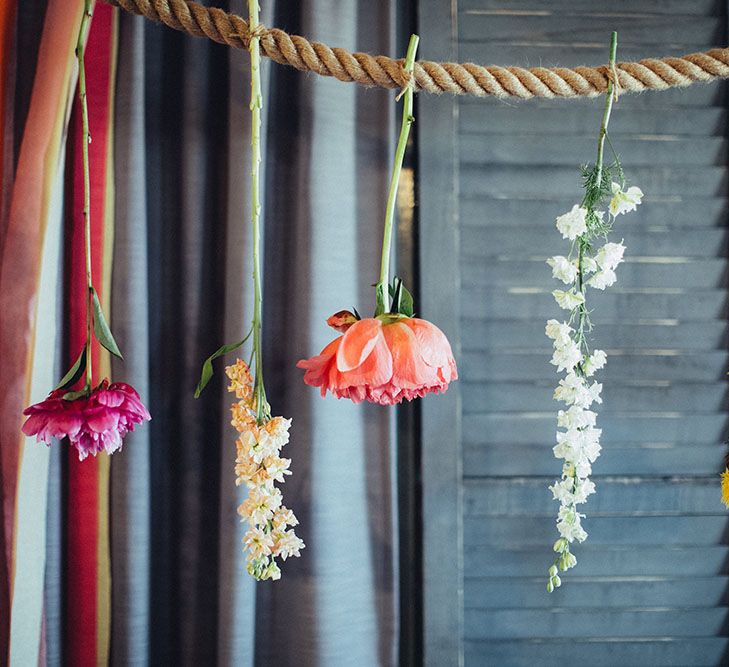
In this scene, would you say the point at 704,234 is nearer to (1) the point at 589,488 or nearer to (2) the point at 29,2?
(1) the point at 589,488

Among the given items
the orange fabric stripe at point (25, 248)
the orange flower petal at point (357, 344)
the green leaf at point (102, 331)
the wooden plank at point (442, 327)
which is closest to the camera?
the orange flower petal at point (357, 344)

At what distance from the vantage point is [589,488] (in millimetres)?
935

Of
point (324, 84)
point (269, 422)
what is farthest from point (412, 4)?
point (269, 422)

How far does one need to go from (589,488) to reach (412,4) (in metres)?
0.96

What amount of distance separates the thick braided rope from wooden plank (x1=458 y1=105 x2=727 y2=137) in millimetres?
378

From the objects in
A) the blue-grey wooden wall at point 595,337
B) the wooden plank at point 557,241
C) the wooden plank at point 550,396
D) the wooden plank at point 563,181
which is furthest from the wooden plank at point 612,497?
the wooden plank at point 563,181

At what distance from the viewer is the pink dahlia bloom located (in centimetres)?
79

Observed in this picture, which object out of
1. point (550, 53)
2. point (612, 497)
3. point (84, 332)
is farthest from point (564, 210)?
point (84, 332)

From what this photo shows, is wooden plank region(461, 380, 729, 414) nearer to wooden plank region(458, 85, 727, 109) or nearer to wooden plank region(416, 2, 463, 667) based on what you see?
wooden plank region(416, 2, 463, 667)

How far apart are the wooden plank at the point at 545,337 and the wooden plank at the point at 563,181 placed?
0.80ft

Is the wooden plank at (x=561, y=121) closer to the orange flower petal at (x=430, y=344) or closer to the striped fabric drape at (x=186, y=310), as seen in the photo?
the striped fabric drape at (x=186, y=310)

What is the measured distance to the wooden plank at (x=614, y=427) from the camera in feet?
4.22

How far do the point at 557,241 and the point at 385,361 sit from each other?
0.71 meters

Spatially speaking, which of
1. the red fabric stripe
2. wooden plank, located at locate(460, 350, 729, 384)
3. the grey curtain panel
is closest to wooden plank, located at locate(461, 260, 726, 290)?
wooden plank, located at locate(460, 350, 729, 384)
